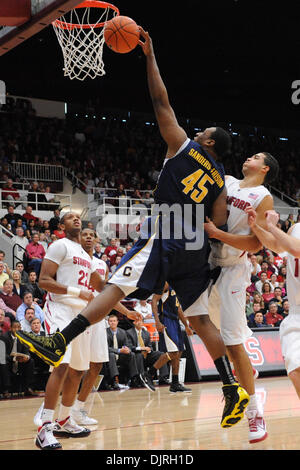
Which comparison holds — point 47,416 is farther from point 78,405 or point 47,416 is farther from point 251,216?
point 251,216

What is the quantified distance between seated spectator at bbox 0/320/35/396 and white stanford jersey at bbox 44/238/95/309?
381cm

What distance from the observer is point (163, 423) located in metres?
7.05

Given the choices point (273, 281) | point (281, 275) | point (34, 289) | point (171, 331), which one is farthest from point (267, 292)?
point (34, 289)

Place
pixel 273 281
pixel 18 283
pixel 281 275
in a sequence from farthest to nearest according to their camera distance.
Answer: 1. pixel 281 275
2. pixel 273 281
3. pixel 18 283

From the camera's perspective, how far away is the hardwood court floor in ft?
→ 18.4

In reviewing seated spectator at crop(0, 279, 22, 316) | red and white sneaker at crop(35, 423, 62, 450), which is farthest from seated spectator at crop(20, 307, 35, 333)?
red and white sneaker at crop(35, 423, 62, 450)

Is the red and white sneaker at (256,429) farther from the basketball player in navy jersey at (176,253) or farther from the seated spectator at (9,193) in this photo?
the seated spectator at (9,193)

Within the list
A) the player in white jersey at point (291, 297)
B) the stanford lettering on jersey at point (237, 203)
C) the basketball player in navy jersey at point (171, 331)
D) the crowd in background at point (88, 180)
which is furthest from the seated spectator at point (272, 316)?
the player in white jersey at point (291, 297)

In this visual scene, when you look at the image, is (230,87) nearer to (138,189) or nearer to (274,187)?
(274,187)

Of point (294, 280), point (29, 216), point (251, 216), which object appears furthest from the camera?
point (29, 216)

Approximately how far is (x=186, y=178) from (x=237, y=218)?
0.72m

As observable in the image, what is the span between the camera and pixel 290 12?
65.6ft

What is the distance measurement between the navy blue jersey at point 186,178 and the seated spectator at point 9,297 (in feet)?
22.2

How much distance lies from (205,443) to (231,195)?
7.16ft
